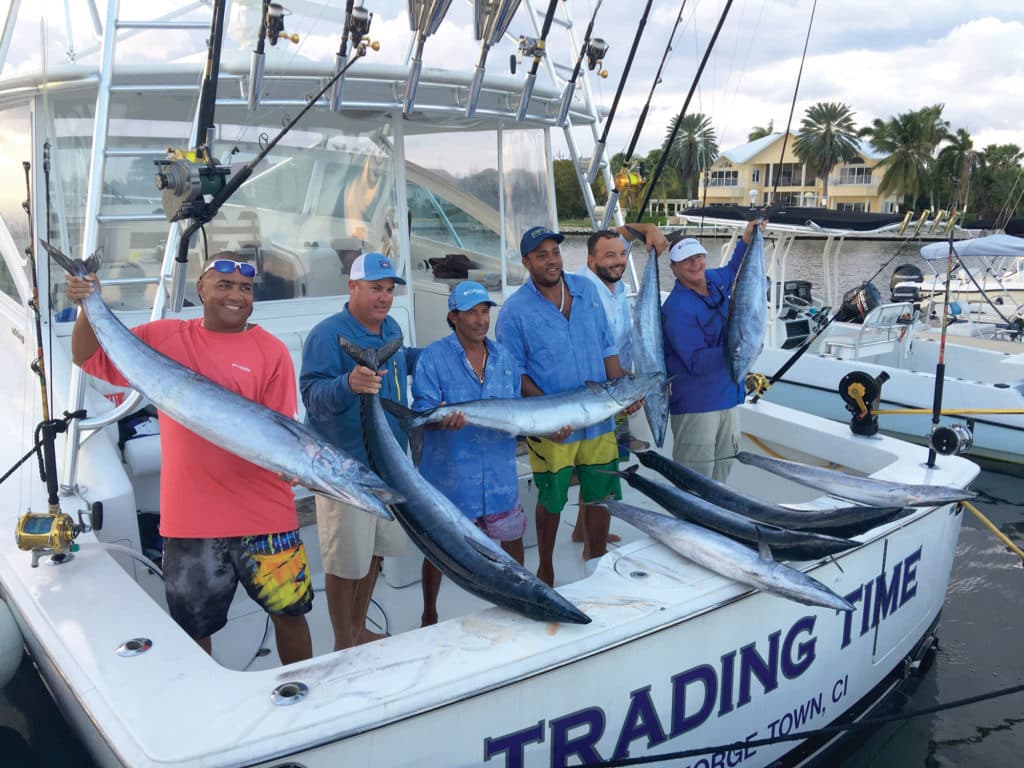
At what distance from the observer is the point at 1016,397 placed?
8.52m

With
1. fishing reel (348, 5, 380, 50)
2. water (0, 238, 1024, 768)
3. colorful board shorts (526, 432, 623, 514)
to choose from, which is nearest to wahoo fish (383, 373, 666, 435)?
colorful board shorts (526, 432, 623, 514)

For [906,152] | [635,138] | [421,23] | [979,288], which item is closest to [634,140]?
[635,138]

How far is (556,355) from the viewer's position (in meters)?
3.31

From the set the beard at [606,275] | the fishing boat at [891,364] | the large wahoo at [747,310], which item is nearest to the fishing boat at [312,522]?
the large wahoo at [747,310]

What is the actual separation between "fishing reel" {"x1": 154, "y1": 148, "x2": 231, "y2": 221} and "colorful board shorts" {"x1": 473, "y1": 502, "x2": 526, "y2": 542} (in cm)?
151

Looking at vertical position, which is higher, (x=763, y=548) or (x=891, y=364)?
(x=763, y=548)

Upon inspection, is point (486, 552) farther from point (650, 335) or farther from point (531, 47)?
point (531, 47)

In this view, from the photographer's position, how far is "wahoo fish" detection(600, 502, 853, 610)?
2521 millimetres

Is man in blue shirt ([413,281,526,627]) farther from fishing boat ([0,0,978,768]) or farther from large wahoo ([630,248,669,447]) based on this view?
large wahoo ([630,248,669,447])

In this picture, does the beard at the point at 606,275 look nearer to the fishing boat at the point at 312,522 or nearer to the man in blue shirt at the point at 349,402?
the fishing boat at the point at 312,522

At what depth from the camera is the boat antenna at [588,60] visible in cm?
454

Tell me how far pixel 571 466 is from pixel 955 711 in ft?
9.20

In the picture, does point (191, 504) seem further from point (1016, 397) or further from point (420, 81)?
point (1016, 397)

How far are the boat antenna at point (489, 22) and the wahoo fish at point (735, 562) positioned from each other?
2464 mm
